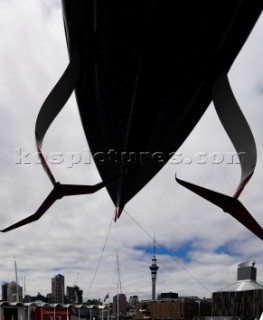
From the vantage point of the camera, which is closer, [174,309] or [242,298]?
[242,298]

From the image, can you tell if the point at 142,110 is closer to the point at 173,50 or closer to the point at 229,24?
the point at 173,50

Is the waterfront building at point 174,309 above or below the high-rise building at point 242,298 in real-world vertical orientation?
below

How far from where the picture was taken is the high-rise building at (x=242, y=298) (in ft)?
323

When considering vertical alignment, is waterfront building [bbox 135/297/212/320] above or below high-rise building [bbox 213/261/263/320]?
below

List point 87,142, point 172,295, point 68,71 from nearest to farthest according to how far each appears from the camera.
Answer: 1. point 68,71
2. point 87,142
3. point 172,295

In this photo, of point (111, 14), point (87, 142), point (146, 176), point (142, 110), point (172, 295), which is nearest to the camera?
point (111, 14)

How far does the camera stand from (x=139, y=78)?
11977 mm

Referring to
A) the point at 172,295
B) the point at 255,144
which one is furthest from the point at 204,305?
the point at 255,144

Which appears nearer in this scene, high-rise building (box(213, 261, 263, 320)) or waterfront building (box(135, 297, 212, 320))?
high-rise building (box(213, 261, 263, 320))

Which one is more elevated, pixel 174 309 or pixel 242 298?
pixel 242 298

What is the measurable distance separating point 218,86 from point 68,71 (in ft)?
14.6

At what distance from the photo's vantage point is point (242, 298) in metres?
101

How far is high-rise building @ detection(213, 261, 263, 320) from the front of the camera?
98.3m

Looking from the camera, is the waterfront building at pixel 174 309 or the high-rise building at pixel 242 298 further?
the waterfront building at pixel 174 309
